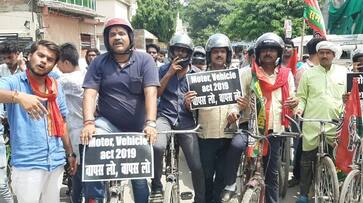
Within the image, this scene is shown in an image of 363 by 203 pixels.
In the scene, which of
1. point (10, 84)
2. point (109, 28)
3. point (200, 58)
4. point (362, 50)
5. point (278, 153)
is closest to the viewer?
point (10, 84)

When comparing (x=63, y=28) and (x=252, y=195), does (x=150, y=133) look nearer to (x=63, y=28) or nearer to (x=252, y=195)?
(x=252, y=195)

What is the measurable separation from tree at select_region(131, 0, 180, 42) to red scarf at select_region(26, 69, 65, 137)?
36.4 metres

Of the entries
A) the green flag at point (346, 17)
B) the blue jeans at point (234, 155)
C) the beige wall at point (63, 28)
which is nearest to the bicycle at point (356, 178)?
the blue jeans at point (234, 155)

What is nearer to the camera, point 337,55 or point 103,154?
point 103,154

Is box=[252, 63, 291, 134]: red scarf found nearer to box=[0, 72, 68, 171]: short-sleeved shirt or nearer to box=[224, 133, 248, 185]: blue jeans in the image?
box=[224, 133, 248, 185]: blue jeans

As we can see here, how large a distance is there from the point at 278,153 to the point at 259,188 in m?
0.53

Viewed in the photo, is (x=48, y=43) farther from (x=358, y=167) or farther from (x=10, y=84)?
(x=358, y=167)

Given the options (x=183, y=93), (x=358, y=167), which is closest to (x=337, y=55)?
(x=358, y=167)

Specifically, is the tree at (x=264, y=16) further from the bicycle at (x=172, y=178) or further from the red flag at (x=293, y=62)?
the bicycle at (x=172, y=178)

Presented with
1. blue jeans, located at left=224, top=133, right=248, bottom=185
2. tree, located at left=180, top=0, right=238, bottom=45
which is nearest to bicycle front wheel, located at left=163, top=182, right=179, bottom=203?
blue jeans, located at left=224, top=133, right=248, bottom=185

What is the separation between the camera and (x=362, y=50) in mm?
6145

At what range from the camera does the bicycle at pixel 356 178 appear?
4207mm

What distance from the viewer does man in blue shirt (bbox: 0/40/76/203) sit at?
11.1 feet

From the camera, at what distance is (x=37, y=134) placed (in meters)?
3.44
